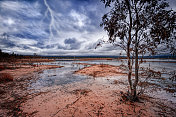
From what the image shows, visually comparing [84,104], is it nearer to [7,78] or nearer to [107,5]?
[107,5]

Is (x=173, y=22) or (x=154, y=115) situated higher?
(x=173, y=22)

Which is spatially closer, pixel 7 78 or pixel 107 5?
pixel 107 5

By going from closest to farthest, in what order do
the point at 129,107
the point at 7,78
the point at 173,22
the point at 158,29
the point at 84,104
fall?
the point at 173,22
the point at 158,29
the point at 129,107
the point at 84,104
the point at 7,78

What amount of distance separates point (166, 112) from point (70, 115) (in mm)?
5349

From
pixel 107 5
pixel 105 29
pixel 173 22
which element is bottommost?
pixel 173 22

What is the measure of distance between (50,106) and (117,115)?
4.13 metres

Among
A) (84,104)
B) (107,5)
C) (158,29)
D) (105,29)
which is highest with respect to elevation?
(107,5)

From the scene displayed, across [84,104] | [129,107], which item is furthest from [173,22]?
[84,104]

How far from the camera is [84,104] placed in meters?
5.20

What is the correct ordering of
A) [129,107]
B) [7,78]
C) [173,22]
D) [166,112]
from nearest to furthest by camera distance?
[173,22]
[166,112]
[129,107]
[7,78]

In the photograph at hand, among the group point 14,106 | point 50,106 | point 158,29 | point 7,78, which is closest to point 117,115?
point 50,106

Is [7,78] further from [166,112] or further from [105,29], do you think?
[166,112]

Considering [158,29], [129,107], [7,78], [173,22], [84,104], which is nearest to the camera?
[173,22]

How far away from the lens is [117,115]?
13.5ft
